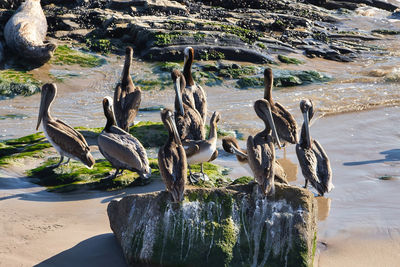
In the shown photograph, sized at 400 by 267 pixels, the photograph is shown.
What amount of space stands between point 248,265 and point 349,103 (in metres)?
7.91

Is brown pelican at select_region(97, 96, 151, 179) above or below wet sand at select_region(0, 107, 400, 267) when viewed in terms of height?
above

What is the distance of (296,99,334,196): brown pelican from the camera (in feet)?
23.4

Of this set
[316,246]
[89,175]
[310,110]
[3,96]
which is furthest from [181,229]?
[3,96]

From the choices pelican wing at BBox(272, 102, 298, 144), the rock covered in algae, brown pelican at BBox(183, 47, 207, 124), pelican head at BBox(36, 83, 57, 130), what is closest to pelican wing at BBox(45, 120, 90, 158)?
pelican head at BBox(36, 83, 57, 130)

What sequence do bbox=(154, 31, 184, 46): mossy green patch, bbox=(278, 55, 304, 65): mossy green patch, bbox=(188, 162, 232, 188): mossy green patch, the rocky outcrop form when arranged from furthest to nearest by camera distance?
bbox=(278, 55, 304, 65): mossy green patch
bbox=(154, 31, 184, 46): mossy green patch
the rocky outcrop
bbox=(188, 162, 232, 188): mossy green patch

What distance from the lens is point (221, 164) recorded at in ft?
27.7

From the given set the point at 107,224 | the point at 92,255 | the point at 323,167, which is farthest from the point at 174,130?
the point at 323,167

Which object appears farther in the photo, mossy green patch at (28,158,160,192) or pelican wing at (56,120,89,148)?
pelican wing at (56,120,89,148)

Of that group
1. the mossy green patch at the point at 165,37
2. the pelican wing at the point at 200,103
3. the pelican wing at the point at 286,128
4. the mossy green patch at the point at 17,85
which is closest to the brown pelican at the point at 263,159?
the pelican wing at the point at 286,128

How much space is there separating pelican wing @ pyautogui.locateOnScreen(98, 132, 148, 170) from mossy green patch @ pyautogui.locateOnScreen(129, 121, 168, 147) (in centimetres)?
137

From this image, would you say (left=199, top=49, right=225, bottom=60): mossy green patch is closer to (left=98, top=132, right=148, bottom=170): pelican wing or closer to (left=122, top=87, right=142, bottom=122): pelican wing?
(left=122, top=87, right=142, bottom=122): pelican wing

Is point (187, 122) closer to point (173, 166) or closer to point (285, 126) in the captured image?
point (285, 126)

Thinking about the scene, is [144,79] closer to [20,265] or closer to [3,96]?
[3,96]

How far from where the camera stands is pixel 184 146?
7.48 metres
